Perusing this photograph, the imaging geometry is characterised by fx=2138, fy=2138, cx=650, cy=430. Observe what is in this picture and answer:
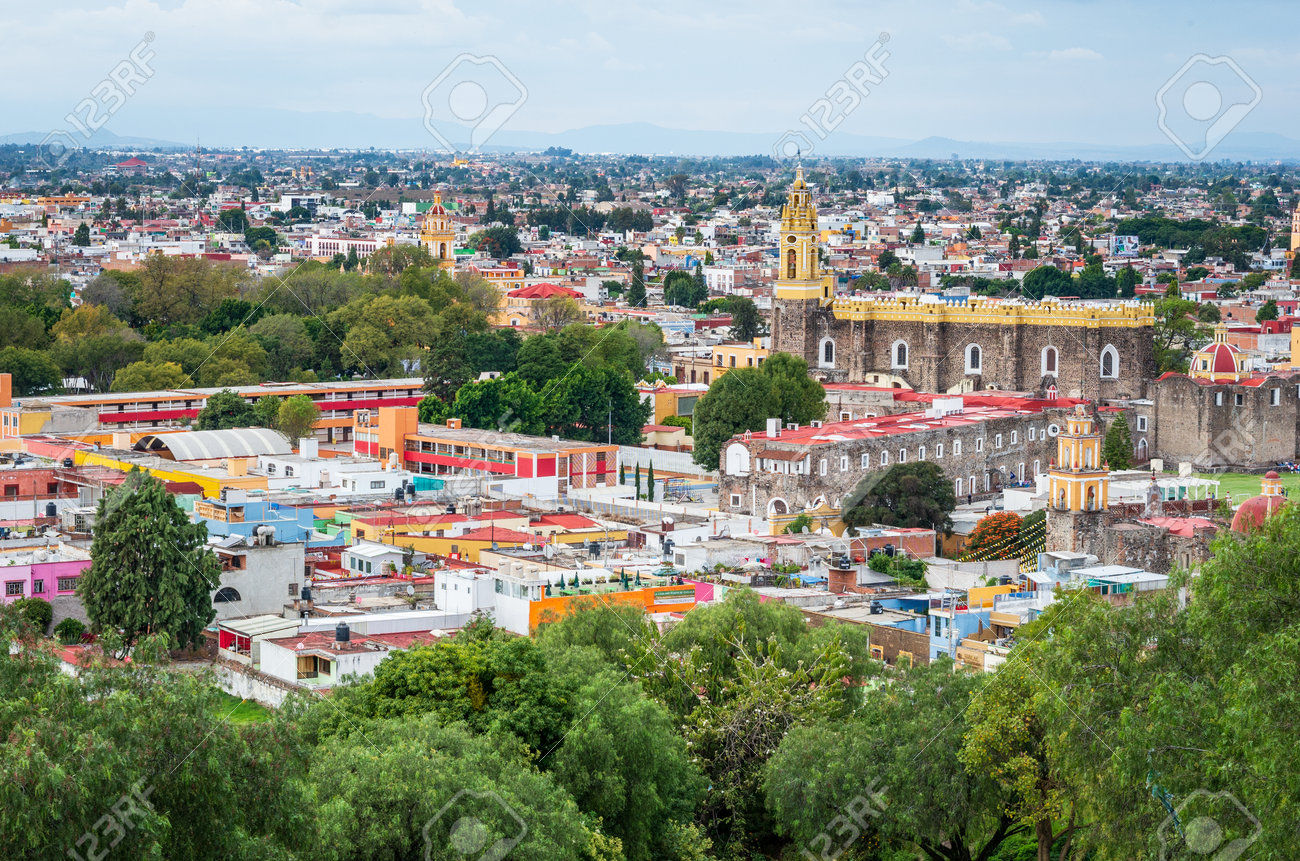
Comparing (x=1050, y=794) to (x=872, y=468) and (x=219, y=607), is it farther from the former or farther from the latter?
(x=872, y=468)

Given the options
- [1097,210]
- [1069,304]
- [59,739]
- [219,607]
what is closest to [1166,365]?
[1069,304]

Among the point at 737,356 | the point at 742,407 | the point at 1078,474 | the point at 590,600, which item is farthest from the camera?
the point at 737,356

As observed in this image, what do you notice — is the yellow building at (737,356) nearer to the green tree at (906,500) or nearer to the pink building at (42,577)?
the green tree at (906,500)

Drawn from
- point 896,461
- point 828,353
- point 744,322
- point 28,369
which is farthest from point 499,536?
point 744,322

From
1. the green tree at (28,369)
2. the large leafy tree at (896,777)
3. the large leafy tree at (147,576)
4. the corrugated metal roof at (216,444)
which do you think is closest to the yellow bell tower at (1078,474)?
the large leafy tree at (147,576)

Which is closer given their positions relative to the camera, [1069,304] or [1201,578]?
[1201,578]

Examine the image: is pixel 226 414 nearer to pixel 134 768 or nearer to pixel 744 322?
pixel 744 322
